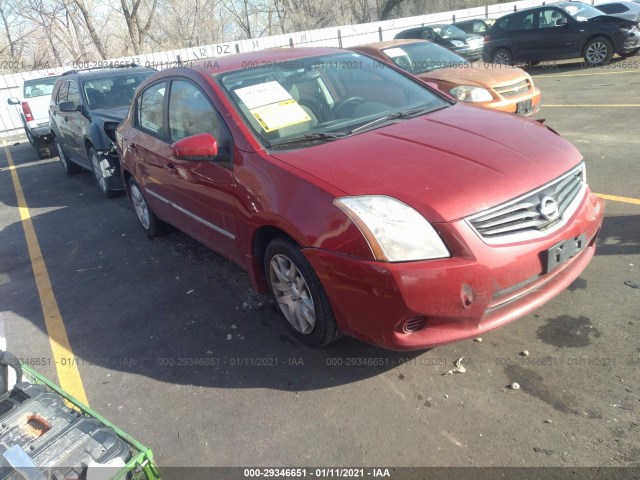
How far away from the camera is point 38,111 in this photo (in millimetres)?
12797

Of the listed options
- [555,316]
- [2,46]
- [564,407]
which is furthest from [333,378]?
[2,46]

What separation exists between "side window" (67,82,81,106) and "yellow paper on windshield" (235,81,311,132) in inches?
217

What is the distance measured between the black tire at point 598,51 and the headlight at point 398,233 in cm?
1286

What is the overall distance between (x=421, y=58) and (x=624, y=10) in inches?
365

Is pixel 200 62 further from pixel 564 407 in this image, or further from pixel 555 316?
pixel 564 407

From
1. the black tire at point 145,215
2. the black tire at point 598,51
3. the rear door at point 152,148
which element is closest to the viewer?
the rear door at point 152,148

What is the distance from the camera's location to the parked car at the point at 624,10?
1244cm

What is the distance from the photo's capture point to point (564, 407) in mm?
2525

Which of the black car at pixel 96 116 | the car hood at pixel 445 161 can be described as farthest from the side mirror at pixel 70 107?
the car hood at pixel 445 161

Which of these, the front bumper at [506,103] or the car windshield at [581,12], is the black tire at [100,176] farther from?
the car windshield at [581,12]

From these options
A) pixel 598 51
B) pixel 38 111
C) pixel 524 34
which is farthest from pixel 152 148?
pixel 524 34

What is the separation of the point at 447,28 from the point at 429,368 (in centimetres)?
1670

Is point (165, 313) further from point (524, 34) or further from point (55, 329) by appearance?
point (524, 34)

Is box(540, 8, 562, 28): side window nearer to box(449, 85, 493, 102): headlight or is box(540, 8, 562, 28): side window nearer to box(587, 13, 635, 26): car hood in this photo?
box(587, 13, 635, 26): car hood
